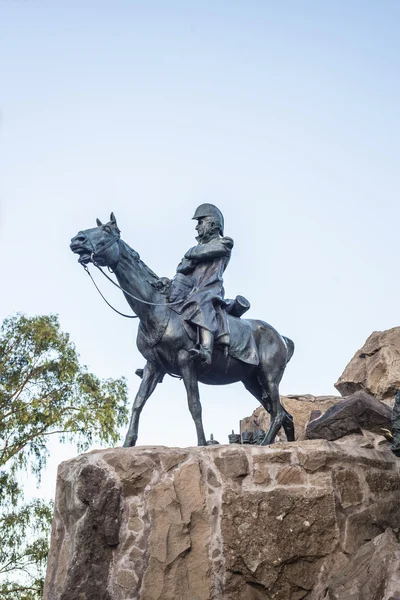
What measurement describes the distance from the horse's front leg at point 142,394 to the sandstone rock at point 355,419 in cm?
220

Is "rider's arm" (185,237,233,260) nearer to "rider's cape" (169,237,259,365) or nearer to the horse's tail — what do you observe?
"rider's cape" (169,237,259,365)

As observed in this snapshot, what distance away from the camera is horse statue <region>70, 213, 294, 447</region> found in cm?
1030

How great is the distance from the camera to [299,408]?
589 inches

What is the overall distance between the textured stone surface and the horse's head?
2228 millimetres

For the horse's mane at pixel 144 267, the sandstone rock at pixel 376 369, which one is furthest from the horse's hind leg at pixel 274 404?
the sandstone rock at pixel 376 369

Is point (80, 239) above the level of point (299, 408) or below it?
above

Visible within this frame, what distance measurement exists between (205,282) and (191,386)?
142 cm

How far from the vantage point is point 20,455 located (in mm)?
21281

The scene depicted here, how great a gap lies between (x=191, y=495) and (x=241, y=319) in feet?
9.10

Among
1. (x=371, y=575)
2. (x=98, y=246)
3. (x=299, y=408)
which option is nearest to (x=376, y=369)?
(x=299, y=408)

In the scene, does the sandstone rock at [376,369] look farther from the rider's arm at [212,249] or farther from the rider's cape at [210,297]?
the rider's arm at [212,249]

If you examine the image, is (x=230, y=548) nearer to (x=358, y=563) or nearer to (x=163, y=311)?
(x=358, y=563)

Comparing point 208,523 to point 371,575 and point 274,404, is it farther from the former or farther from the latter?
point 274,404

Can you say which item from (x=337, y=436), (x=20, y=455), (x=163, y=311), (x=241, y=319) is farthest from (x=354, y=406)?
(x=20, y=455)
